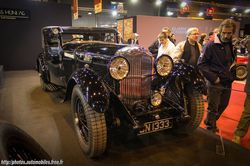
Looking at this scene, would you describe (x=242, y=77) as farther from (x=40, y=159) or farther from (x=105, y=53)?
(x=40, y=159)

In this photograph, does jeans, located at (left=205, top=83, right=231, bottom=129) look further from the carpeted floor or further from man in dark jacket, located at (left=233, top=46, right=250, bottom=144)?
man in dark jacket, located at (left=233, top=46, right=250, bottom=144)

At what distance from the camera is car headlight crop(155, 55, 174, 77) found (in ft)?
8.22

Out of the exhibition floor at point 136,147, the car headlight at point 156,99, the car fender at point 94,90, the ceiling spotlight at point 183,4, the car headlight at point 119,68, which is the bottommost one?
the exhibition floor at point 136,147

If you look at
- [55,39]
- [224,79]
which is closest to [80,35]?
[55,39]

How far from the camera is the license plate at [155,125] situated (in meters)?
2.14

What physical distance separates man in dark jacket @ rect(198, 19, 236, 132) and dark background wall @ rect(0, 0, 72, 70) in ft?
26.2

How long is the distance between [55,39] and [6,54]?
5.76 metres

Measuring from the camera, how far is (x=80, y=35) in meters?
4.09

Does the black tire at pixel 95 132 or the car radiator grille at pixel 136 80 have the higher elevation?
the car radiator grille at pixel 136 80

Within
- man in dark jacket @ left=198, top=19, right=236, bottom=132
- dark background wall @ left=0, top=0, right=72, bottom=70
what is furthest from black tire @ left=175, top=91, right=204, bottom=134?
dark background wall @ left=0, top=0, right=72, bottom=70

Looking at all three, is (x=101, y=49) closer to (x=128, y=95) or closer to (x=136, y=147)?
(x=128, y=95)

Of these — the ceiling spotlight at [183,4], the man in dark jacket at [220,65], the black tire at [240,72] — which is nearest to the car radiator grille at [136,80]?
the man in dark jacket at [220,65]

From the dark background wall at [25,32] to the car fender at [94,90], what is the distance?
7.50m

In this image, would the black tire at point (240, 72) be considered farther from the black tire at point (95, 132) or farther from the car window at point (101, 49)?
the black tire at point (95, 132)
